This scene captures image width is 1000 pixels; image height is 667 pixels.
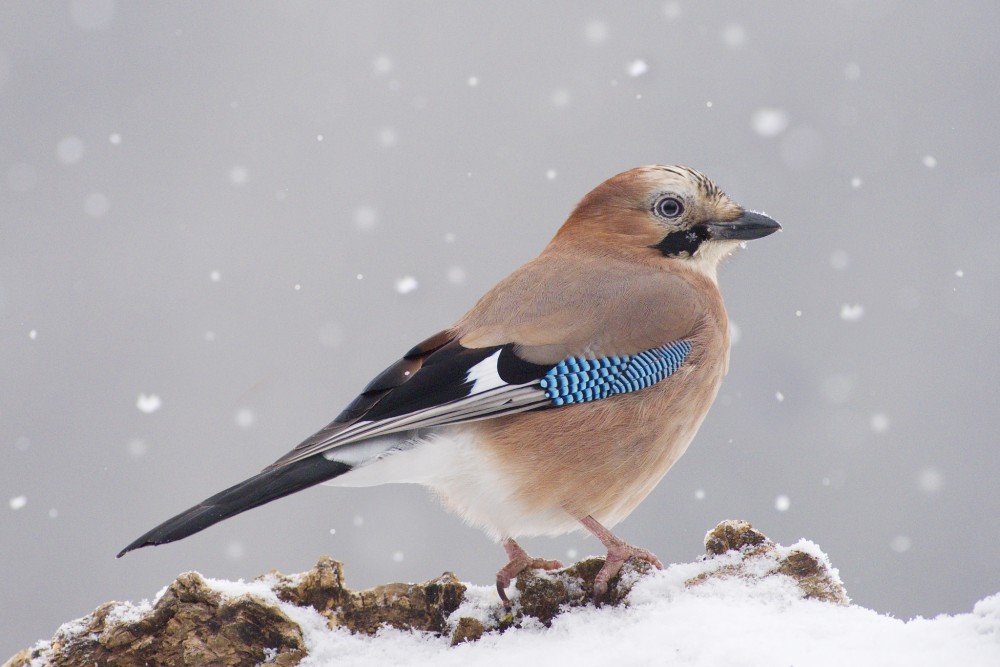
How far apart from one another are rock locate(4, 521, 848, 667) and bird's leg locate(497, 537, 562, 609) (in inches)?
2.3

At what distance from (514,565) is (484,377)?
24.8 inches

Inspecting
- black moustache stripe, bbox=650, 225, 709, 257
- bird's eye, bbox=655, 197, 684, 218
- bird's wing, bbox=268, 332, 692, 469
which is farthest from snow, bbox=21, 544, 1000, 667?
bird's eye, bbox=655, 197, 684, 218

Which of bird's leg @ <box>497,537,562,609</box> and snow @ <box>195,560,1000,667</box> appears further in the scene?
bird's leg @ <box>497,537,562,609</box>

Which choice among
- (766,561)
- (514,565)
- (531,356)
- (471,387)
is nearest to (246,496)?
(471,387)

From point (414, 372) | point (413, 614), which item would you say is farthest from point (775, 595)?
point (414, 372)

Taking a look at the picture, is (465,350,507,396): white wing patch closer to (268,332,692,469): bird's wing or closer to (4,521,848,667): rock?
(268,332,692,469): bird's wing

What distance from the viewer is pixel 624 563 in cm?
290

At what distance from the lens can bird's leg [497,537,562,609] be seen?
2.93m

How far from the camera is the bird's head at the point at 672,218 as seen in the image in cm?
378

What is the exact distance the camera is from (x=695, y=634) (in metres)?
2.40

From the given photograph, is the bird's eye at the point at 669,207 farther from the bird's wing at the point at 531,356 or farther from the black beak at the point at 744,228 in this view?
the bird's wing at the point at 531,356

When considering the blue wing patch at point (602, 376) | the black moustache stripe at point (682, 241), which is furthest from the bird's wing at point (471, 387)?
the black moustache stripe at point (682, 241)

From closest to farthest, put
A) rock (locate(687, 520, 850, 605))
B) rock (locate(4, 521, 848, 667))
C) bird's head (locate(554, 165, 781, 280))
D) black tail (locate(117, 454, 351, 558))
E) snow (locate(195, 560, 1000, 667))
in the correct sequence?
snow (locate(195, 560, 1000, 667))
black tail (locate(117, 454, 351, 558))
rock (locate(4, 521, 848, 667))
rock (locate(687, 520, 850, 605))
bird's head (locate(554, 165, 781, 280))

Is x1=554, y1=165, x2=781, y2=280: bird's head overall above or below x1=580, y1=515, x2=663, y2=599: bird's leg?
above
